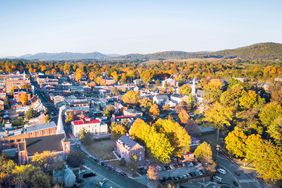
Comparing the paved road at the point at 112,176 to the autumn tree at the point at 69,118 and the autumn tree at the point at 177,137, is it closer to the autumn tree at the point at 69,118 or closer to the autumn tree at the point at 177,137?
the autumn tree at the point at 177,137

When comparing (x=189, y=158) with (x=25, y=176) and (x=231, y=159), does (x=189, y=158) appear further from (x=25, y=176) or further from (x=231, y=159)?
(x=25, y=176)

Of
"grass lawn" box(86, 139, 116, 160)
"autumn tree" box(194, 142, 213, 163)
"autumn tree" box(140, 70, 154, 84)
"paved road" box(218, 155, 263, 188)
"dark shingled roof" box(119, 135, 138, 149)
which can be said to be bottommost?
"paved road" box(218, 155, 263, 188)

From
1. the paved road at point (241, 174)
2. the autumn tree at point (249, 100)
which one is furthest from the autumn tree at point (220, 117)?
the autumn tree at point (249, 100)

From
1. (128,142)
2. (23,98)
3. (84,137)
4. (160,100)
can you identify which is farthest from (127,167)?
(23,98)

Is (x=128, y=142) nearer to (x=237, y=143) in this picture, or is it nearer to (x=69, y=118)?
(x=237, y=143)

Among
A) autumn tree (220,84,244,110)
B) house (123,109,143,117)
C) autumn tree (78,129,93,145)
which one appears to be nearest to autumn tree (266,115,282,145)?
autumn tree (220,84,244,110)

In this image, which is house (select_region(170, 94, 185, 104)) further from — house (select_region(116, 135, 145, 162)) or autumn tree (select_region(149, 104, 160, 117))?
house (select_region(116, 135, 145, 162))

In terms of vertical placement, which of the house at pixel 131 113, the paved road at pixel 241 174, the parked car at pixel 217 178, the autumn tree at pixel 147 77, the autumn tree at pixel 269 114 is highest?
the autumn tree at pixel 147 77
